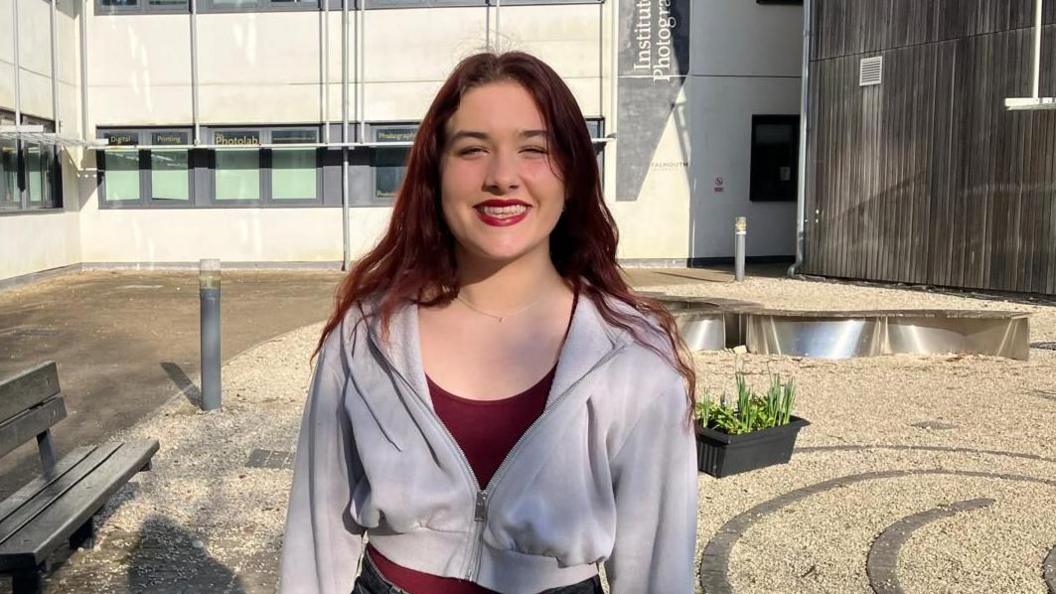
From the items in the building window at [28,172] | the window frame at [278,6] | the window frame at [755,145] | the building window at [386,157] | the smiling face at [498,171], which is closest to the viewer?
the smiling face at [498,171]

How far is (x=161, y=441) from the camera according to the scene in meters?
6.35

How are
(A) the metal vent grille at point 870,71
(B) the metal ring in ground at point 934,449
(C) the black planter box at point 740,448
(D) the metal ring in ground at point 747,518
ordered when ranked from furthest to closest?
(A) the metal vent grille at point 870,71 → (B) the metal ring in ground at point 934,449 → (C) the black planter box at point 740,448 → (D) the metal ring in ground at point 747,518

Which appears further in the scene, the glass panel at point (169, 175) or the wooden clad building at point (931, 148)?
the glass panel at point (169, 175)

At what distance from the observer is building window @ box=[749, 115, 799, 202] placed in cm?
2016

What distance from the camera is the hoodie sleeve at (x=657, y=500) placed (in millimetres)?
1684

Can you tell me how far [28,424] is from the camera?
170 inches

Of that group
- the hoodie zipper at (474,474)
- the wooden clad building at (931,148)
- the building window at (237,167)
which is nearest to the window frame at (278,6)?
the building window at (237,167)

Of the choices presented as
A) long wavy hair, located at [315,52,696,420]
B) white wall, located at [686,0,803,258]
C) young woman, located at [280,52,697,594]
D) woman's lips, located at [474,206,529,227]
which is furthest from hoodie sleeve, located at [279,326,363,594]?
white wall, located at [686,0,803,258]

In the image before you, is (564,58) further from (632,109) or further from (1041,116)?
(1041,116)

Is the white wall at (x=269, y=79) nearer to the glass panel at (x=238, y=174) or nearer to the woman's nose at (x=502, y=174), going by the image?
the glass panel at (x=238, y=174)

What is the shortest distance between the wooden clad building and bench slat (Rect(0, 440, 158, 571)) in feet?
40.8

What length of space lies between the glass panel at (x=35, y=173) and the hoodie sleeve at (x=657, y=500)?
17.4 meters

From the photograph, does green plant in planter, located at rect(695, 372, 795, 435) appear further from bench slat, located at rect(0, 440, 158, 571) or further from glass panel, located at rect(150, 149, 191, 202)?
glass panel, located at rect(150, 149, 191, 202)

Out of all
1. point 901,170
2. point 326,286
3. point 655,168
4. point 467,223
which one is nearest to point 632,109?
point 655,168
